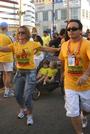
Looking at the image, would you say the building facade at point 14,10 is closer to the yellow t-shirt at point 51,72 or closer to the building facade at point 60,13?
the building facade at point 60,13

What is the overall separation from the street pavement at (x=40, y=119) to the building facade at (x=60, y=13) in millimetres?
85428

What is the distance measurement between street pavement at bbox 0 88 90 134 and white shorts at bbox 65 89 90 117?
3.42 ft

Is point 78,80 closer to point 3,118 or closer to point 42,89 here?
point 3,118

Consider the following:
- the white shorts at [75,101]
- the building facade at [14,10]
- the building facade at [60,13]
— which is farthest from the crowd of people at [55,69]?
the building facade at [14,10]

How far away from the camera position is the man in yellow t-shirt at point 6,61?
399 inches

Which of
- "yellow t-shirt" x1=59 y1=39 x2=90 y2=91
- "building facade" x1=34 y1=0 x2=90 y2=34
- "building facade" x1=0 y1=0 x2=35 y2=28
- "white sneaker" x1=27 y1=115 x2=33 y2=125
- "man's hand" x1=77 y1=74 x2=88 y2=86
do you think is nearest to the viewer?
"man's hand" x1=77 y1=74 x2=88 y2=86

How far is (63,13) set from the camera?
99.8 meters

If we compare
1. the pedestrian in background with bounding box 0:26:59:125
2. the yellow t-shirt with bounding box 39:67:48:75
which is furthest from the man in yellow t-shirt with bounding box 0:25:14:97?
the pedestrian in background with bounding box 0:26:59:125

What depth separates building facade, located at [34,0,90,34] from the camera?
9700cm

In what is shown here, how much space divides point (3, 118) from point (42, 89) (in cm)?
250

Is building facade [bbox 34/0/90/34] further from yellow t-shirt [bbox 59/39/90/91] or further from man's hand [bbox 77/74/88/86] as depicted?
man's hand [bbox 77/74/88/86]

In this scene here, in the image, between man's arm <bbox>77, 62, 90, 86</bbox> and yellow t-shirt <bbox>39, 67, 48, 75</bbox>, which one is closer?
man's arm <bbox>77, 62, 90, 86</bbox>

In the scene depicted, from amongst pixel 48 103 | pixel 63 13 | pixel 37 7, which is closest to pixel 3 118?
pixel 48 103

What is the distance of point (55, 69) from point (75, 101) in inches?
180
